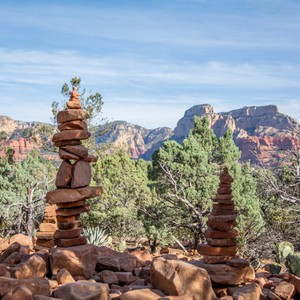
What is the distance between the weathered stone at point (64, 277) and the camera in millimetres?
7090

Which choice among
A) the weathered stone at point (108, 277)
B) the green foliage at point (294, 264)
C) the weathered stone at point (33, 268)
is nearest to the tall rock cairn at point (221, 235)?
the weathered stone at point (108, 277)

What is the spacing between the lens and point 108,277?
7.68 meters

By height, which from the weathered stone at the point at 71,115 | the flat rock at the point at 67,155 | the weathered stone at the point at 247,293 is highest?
the weathered stone at the point at 71,115

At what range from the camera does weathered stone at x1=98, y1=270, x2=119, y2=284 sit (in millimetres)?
7633

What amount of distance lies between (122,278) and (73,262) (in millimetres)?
972

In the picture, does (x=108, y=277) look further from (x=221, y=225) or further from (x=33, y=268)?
(x=221, y=225)

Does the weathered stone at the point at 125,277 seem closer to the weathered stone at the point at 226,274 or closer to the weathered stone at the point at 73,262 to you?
the weathered stone at the point at 73,262

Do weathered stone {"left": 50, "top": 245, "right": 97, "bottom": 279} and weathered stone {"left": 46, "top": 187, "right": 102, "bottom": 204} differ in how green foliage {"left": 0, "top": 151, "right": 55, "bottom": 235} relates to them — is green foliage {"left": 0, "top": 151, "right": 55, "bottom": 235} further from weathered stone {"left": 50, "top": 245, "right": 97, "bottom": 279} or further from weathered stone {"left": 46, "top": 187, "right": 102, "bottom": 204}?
weathered stone {"left": 50, "top": 245, "right": 97, "bottom": 279}

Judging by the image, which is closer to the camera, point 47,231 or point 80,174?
point 80,174

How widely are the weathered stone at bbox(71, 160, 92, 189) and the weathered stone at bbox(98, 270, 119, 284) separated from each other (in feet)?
5.87

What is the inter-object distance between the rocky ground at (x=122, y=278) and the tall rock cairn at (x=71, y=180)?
388 millimetres

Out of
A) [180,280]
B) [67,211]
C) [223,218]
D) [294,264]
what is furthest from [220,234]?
[67,211]

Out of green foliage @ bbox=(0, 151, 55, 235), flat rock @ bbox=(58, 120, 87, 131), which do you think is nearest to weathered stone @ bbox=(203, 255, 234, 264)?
flat rock @ bbox=(58, 120, 87, 131)

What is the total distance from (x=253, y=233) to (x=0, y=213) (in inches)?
566
